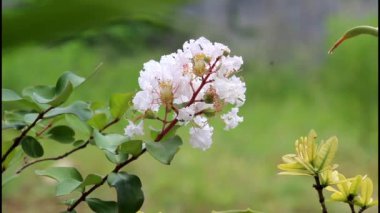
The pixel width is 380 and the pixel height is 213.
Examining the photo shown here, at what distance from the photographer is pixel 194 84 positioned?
11.0 inches

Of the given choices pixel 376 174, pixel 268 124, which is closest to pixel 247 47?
pixel 268 124

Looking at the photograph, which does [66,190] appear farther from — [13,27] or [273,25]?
[273,25]

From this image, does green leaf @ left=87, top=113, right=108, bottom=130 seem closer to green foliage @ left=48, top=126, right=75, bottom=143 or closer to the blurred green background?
green foliage @ left=48, top=126, right=75, bottom=143

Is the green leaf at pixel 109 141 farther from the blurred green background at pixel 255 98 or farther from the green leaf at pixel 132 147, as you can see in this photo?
the blurred green background at pixel 255 98

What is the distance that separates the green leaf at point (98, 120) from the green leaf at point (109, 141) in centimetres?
7

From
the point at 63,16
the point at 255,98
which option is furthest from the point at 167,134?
the point at 255,98

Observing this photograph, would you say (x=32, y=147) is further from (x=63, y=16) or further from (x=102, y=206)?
(x=63, y=16)

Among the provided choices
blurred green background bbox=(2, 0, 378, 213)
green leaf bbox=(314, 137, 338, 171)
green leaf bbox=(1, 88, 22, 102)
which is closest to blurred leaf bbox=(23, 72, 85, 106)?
green leaf bbox=(1, 88, 22, 102)

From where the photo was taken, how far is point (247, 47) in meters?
2.36

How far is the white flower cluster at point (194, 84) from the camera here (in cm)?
27

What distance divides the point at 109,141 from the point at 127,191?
3 centimetres

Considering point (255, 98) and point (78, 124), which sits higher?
point (78, 124)

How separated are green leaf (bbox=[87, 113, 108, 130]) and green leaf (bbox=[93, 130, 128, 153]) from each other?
66 millimetres

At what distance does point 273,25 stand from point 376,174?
2.78 feet
